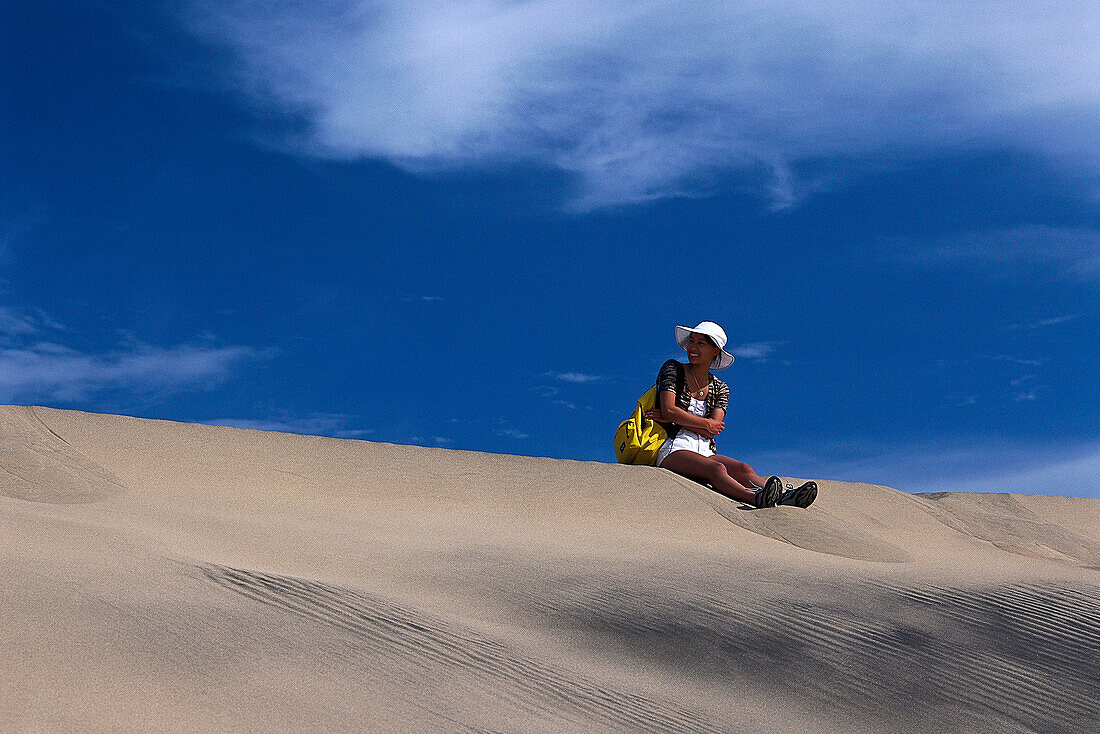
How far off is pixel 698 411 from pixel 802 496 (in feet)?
5.09

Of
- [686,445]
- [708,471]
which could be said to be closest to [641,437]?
[686,445]

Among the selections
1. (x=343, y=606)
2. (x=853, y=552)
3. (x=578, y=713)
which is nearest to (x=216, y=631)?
(x=343, y=606)

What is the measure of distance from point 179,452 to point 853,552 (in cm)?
566

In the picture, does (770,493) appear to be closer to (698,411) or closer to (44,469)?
(698,411)

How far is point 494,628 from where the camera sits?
13.0 feet

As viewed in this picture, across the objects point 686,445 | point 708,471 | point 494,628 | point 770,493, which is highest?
point 686,445

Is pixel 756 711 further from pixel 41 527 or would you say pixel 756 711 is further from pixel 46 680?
pixel 41 527

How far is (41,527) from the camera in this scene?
14.9 feet

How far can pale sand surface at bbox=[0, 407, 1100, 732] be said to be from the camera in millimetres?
3094

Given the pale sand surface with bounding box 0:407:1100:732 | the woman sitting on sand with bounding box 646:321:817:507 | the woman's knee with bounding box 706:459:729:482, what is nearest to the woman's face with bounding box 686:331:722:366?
the woman sitting on sand with bounding box 646:321:817:507

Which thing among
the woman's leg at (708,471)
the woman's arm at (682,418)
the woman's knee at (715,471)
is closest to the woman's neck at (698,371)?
the woman's arm at (682,418)

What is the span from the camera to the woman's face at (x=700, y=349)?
341 inches

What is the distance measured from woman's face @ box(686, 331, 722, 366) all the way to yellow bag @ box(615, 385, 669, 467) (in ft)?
1.70

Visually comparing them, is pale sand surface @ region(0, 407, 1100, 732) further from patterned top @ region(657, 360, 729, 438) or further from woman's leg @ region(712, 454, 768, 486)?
patterned top @ region(657, 360, 729, 438)
